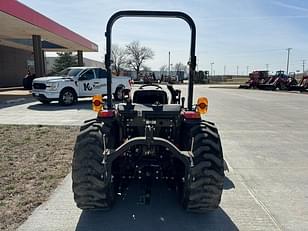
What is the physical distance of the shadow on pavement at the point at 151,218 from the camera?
315cm

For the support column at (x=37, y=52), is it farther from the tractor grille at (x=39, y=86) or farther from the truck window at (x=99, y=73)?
the truck window at (x=99, y=73)

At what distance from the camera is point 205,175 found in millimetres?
3057

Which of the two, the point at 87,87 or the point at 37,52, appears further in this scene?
the point at 37,52

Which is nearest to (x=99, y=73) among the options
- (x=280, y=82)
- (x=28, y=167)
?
(x=28, y=167)

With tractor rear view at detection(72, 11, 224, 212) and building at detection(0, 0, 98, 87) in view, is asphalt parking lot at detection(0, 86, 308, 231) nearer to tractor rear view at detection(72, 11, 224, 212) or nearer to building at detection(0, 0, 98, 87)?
tractor rear view at detection(72, 11, 224, 212)

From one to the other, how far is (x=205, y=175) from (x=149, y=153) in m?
0.66

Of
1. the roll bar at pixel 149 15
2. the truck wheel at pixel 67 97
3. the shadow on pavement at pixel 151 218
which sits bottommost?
Answer: the shadow on pavement at pixel 151 218

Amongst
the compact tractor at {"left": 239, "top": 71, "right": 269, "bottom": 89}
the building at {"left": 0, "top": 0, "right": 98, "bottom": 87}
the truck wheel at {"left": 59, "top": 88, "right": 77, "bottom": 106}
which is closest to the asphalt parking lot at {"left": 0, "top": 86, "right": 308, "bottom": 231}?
the truck wheel at {"left": 59, "top": 88, "right": 77, "bottom": 106}

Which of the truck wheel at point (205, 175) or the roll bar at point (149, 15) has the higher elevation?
the roll bar at point (149, 15)

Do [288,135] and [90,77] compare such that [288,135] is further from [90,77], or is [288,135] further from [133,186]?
[90,77]

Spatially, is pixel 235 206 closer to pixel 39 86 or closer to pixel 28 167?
pixel 28 167

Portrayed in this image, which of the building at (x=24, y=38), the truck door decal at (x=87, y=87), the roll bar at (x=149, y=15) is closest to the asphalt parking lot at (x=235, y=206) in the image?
the roll bar at (x=149, y=15)

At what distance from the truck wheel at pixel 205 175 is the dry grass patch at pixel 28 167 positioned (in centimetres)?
193

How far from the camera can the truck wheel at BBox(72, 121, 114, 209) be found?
3.04m
